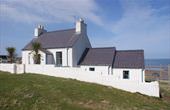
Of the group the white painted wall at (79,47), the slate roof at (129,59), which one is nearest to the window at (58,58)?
the white painted wall at (79,47)

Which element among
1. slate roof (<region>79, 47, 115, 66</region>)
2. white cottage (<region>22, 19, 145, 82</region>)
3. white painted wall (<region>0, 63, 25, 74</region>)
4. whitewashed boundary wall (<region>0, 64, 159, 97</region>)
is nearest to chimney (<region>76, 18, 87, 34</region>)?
white cottage (<region>22, 19, 145, 82</region>)

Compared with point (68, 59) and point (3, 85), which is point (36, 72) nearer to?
point (68, 59)

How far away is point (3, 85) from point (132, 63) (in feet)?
42.8

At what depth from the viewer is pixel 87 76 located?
18859mm

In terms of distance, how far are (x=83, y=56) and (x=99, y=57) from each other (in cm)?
278

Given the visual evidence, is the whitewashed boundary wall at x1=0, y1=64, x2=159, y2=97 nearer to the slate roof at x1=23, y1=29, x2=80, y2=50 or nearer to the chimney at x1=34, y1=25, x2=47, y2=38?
the slate roof at x1=23, y1=29, x2=80, y2=50

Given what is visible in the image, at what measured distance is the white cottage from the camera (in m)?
20.9

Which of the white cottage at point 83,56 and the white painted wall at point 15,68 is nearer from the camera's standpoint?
the white cottage at point 83,56

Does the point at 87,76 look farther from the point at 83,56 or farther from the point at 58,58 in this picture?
the point at 58,58

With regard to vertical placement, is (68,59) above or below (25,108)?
above

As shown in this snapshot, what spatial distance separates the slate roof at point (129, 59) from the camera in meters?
20.6

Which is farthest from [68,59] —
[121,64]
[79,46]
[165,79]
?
[165,79]

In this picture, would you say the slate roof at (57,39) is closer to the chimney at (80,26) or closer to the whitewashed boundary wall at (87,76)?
the chimney at (80,26)

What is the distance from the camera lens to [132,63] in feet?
68.1
